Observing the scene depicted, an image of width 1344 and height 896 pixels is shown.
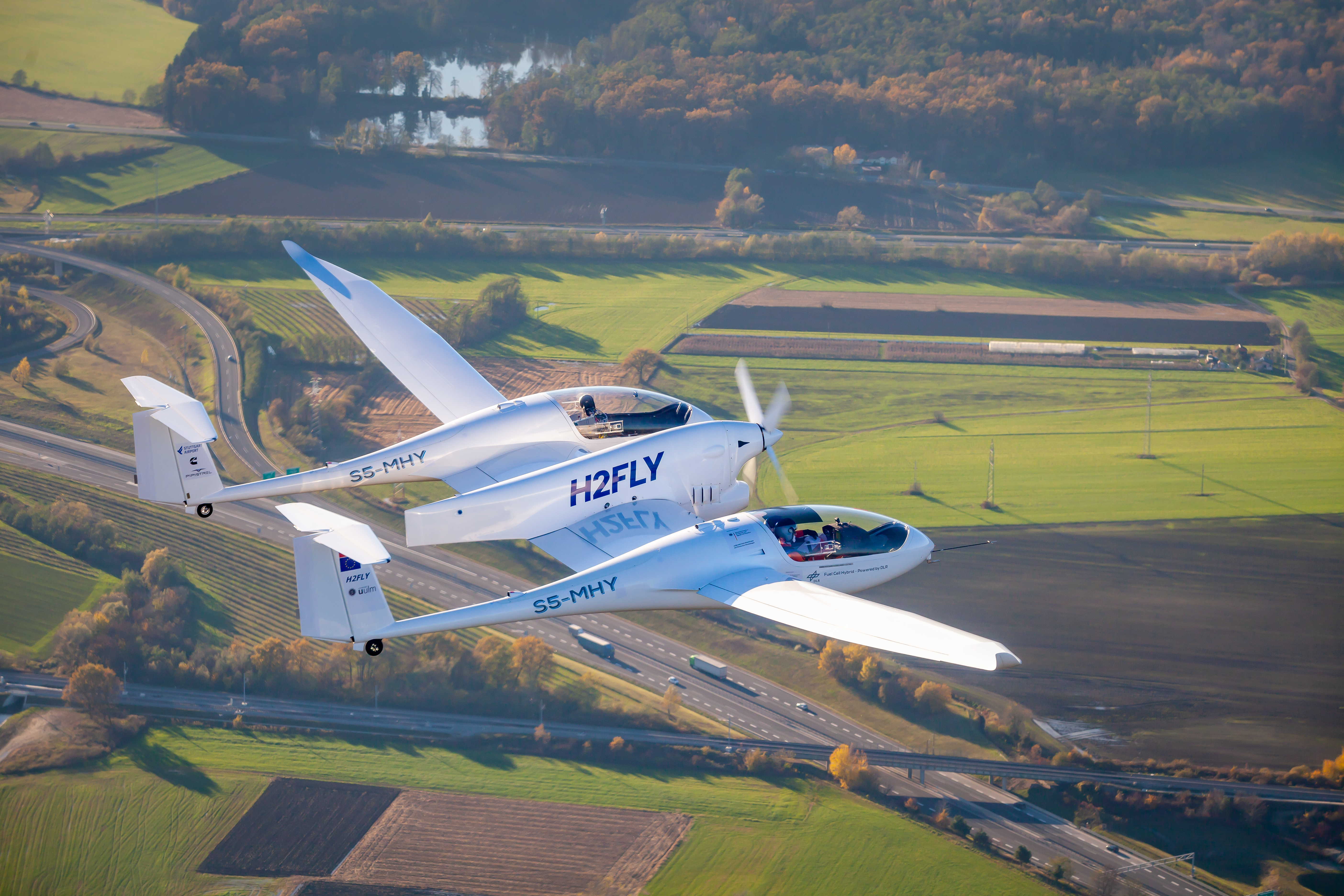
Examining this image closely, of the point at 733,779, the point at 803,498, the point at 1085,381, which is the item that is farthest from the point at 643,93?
the point at 733,779

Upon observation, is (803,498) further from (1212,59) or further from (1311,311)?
(1212,59)

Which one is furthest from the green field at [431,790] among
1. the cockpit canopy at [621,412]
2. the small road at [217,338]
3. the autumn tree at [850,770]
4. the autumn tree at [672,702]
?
the cockpit canopy at [621,412]

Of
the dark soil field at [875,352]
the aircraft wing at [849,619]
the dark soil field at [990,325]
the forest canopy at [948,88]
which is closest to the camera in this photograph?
the aircraft wing at [849,619]

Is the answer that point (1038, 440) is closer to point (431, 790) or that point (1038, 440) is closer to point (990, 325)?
point (990, 325)

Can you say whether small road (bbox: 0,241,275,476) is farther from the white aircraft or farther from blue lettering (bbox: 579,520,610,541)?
blue lettering (bbox: 579,520,610,541)

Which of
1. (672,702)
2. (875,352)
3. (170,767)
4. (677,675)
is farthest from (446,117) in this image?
(672,702)

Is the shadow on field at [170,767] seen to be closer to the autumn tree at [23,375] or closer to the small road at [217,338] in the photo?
the small road at [217,338]
